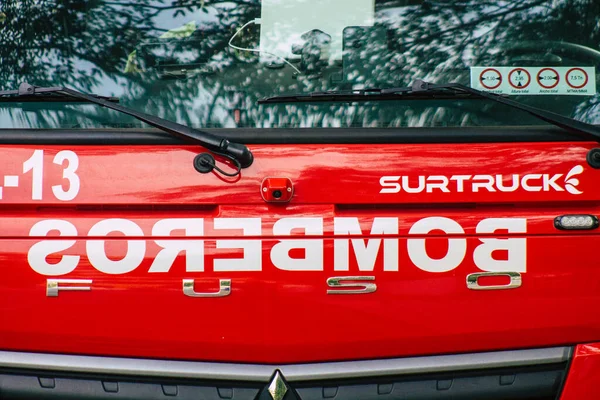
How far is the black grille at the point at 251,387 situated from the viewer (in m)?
2.52

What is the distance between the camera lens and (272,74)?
2.67 meters

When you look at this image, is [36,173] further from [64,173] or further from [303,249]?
[303,249]

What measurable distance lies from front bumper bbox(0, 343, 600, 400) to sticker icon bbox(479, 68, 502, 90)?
0.94 metres

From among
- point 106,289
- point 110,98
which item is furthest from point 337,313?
point 110,98

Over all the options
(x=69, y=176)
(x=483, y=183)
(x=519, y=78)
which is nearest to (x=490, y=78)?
(x=519, y=78)

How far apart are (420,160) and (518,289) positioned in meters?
0.54

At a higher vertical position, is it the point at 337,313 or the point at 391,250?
the point at 391,250

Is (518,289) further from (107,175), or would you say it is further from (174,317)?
(107,175)

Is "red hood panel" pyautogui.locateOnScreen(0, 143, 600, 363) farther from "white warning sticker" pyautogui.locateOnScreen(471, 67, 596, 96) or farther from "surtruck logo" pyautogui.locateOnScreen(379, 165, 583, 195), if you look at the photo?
"white warning sticker" pyautogui.locateOnScreen(471, 67, 596, 96)

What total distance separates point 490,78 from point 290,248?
3.12ft

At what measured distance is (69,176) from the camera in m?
2.48

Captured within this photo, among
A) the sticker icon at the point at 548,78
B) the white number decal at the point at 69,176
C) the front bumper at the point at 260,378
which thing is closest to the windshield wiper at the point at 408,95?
the sticker icon at the point at 548,78

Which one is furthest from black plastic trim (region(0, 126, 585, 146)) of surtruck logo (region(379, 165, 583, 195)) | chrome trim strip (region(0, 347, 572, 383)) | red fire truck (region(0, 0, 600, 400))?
chrome trim strip (region(0, 347, 572, 383))

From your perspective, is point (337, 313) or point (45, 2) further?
point (45, 2)
